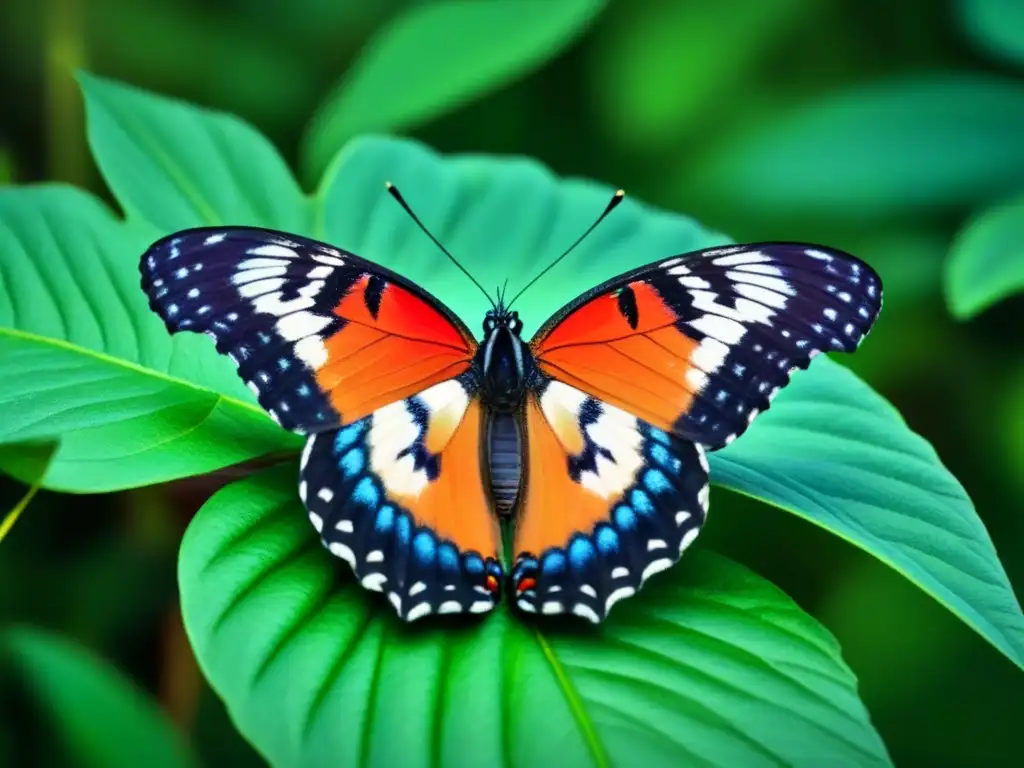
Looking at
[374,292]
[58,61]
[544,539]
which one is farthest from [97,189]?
[544,539]

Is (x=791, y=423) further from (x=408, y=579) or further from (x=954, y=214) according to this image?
(x=954, y=214)

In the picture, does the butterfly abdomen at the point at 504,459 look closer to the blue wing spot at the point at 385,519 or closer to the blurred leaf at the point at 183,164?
the blue wing spot at the point at 385,519

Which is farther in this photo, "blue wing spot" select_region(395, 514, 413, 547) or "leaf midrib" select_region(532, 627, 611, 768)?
"blue wing spot" select_region(395, 514, 413, 547)

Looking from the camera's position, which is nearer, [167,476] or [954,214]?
[167,476]

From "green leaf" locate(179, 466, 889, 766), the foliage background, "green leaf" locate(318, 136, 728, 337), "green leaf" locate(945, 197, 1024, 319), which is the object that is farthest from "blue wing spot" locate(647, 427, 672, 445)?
the foliage background

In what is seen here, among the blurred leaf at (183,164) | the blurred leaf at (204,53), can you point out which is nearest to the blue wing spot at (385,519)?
the blurred leaf at (183,164)

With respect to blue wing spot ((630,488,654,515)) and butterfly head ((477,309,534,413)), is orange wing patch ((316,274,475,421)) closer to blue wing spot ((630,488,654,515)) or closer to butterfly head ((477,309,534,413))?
butterfly head ((477,309,534,413))
